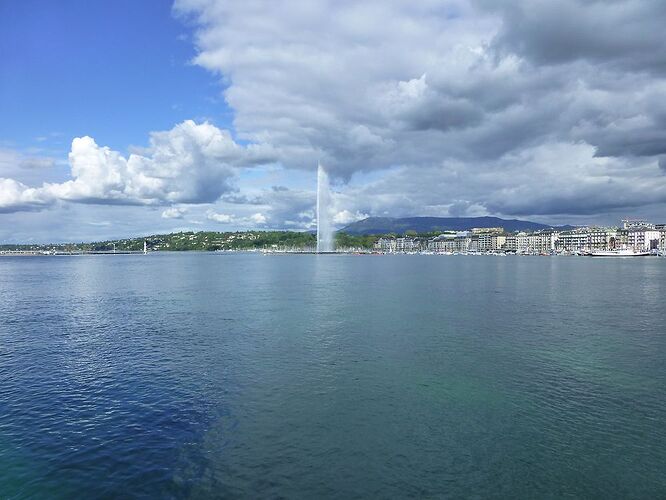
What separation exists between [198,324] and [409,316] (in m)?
23.4

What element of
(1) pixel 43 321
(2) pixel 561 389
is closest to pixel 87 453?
(2) pixel 561 389

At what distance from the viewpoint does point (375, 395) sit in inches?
1036

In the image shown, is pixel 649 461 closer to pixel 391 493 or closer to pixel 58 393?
pixel 391 493

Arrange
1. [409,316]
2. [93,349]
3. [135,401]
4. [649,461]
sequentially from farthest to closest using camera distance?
[409,316] → [93,349] → [135,401] → [649,461]

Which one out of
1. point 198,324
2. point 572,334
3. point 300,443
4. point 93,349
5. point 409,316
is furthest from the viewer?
point 409,316

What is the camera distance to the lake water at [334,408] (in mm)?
17469

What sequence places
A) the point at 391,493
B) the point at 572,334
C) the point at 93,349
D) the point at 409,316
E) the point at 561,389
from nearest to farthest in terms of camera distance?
the point at 391,493, the point at 561,389, the point at 93,349, the point at 572,334, the point at 409,316

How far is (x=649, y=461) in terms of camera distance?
18.7 meters

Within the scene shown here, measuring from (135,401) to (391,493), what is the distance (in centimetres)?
1565

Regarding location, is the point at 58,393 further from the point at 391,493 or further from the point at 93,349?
the point at 391,493

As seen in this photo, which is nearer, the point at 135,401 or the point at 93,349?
the point at 135,401

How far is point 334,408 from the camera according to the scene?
24281 millimetres

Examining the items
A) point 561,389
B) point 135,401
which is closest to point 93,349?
point 135,401

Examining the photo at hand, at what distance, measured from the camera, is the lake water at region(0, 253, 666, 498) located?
17469mm
